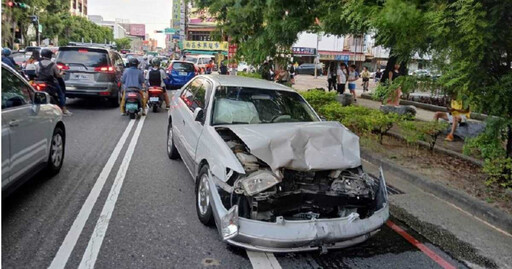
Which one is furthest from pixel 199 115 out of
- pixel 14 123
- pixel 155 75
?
pixel 155 75

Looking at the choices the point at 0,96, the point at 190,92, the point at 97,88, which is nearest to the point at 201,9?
the point at 97,88

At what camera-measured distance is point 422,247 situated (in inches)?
168

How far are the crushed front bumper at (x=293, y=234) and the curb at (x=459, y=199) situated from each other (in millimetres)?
2325

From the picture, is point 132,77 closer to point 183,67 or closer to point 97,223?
point 97,223

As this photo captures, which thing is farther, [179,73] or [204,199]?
[179,73]

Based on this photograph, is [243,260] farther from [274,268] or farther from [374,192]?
[374,192]

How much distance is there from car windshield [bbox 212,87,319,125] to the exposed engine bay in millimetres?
1112

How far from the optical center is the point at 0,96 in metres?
4.13

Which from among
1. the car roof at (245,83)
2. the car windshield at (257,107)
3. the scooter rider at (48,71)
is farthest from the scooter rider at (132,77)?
the car windshield at (257,107)

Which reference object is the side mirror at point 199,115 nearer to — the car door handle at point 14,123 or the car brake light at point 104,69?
the car door handle at point 14,123

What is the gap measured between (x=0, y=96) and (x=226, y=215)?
105 inches

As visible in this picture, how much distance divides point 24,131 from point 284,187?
9.89 feet

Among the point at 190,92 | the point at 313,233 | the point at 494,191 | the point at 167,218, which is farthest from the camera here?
the point at 190,92

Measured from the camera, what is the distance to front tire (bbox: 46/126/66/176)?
5.63 metres
